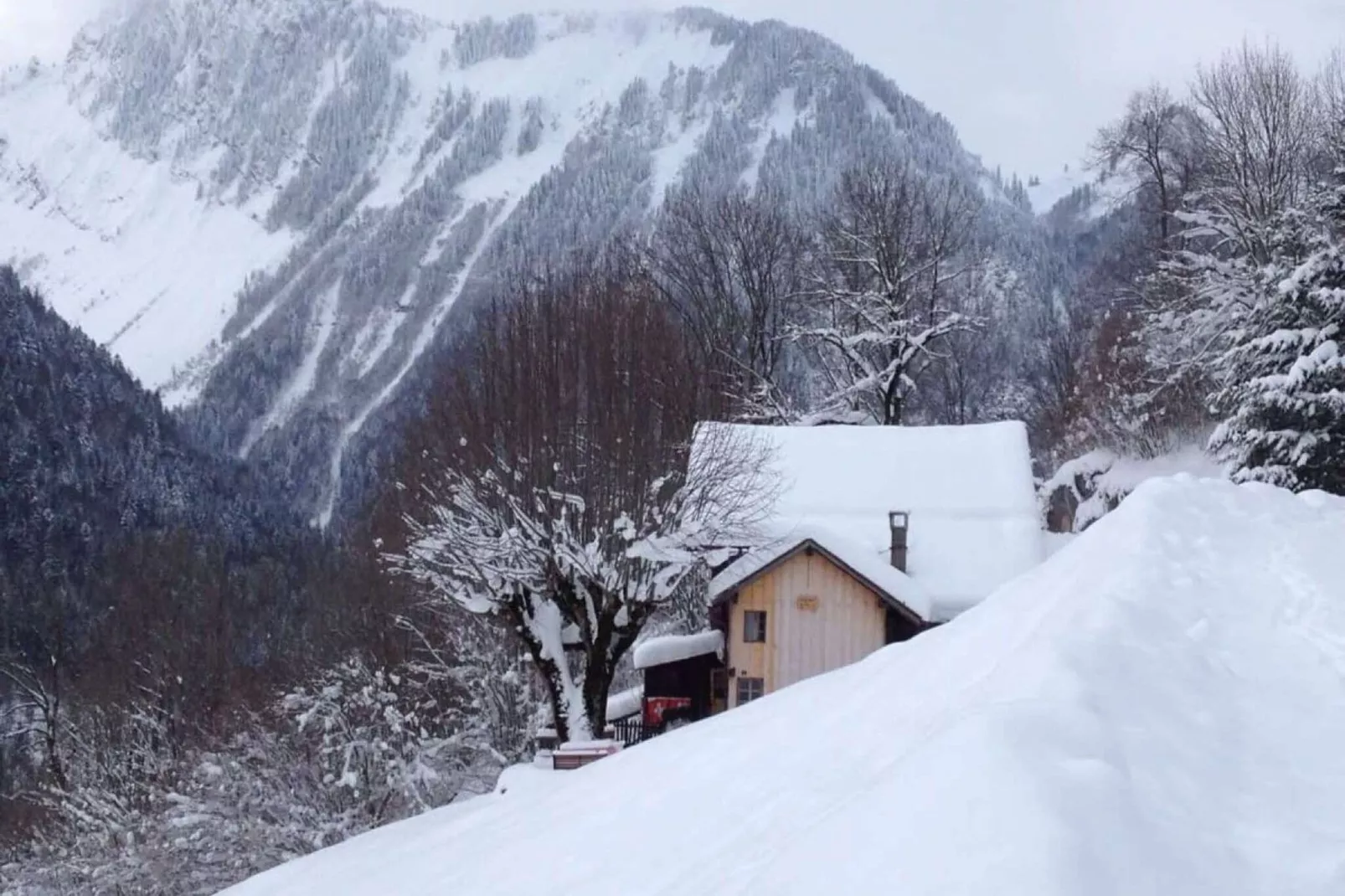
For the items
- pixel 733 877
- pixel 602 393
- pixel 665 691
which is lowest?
pixel 665 691

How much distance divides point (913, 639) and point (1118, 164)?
29.9m

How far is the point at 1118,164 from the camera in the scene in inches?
1378

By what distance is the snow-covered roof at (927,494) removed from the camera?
20.5 m

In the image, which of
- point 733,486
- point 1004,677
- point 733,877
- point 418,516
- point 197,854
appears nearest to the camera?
point 733,877

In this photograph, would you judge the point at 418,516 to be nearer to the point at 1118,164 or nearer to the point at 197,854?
the point at 197,854

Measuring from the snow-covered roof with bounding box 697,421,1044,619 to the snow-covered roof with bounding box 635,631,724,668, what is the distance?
7.67ft

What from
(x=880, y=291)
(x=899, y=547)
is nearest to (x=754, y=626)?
(x=899, y=547)

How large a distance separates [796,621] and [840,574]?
1106mm

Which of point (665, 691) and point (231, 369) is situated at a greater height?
point (231, 369)

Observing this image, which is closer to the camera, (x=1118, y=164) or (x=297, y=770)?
(x=297, y=770)

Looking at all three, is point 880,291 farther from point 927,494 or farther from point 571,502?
point 571,502

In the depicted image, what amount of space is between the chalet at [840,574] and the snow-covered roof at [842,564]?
20mm

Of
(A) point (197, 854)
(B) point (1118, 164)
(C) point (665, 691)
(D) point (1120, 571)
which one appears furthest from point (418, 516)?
(B) point (1118, 164)

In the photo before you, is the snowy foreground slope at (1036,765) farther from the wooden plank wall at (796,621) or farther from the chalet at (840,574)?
the wooden plank wall at (796,621)
